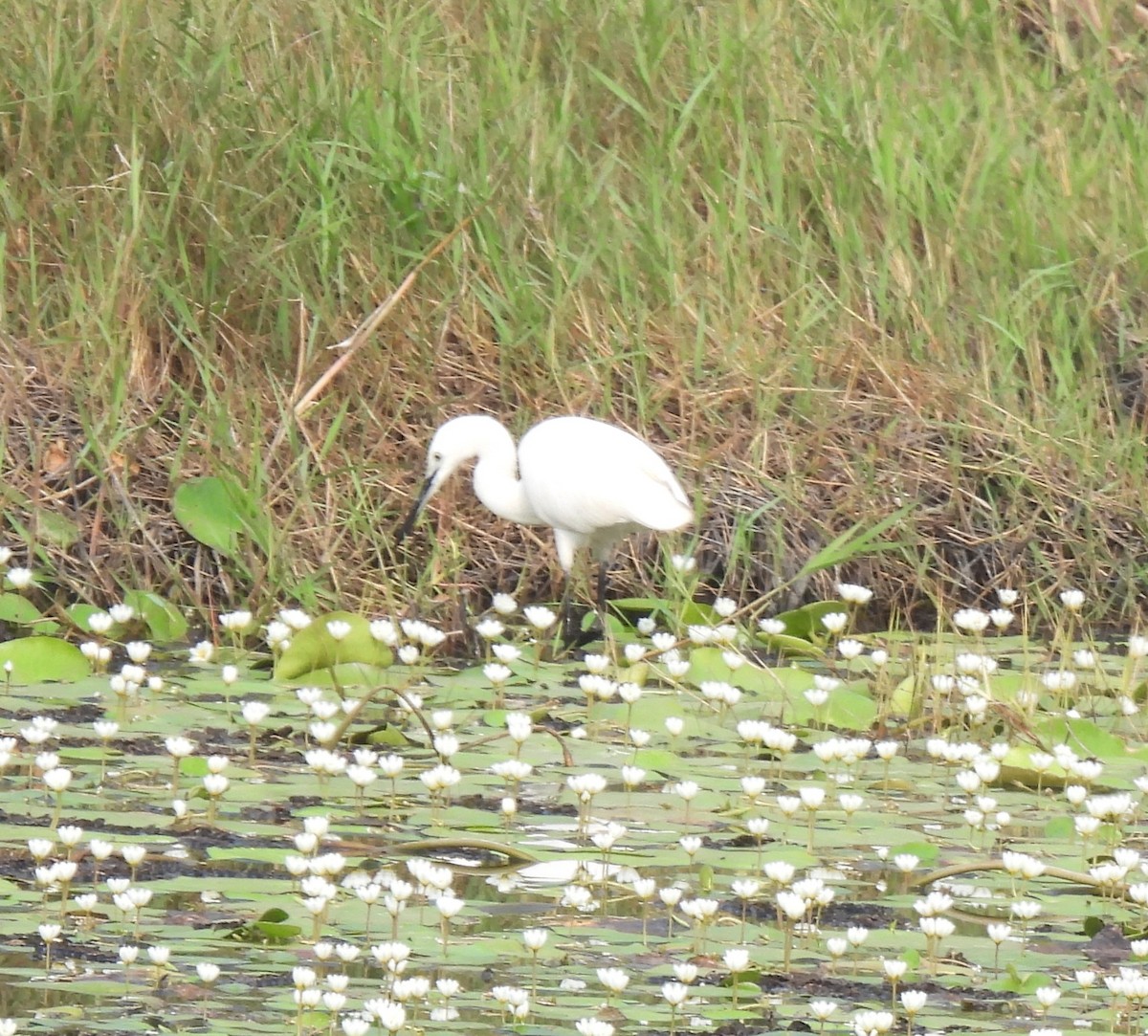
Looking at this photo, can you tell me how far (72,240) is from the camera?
6.09 meters

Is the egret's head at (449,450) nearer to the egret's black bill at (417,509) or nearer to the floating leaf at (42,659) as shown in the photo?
the egret's black bill at (417,509)

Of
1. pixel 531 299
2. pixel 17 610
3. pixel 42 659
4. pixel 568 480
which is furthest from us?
pixel 531 299

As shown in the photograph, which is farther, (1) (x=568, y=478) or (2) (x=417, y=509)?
(2) (x=417, y=509)

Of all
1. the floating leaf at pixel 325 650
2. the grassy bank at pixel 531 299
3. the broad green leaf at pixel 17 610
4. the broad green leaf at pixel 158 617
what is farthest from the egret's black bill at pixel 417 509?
the broad green leaf at pixel 17 610

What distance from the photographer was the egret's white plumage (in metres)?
5.37

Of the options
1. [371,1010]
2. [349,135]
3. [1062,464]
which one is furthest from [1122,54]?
[371,1010]

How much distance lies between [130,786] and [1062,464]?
2.95m

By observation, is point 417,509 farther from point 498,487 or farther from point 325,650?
point 325,650

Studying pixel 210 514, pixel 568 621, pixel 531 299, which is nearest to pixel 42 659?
pixel 210 514

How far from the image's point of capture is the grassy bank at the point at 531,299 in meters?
5.72

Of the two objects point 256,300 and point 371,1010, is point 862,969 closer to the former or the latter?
point 371,1010

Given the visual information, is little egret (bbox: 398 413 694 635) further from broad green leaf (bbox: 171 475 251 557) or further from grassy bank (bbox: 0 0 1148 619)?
broad green leaf (bbox: 171 475 251 557)

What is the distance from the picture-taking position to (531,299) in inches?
240

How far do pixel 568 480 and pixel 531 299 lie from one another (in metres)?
0.92
